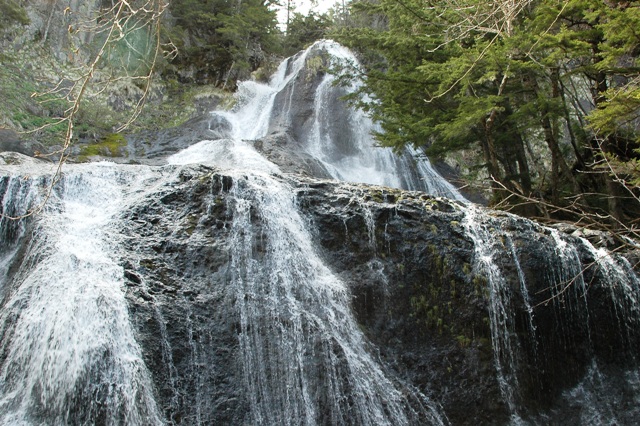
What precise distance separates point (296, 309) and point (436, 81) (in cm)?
534

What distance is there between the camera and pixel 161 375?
4602 mm

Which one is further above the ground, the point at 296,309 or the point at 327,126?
the point at 327,126

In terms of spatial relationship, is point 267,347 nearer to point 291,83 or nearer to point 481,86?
point 481,86

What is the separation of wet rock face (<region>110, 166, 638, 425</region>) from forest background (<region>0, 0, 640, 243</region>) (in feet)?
3.69

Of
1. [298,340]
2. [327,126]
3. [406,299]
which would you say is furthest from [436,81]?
[327,126]

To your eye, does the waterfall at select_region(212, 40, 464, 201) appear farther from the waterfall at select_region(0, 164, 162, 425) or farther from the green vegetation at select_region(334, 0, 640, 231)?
the waterfall at select_region(0, 164, 162, 425)

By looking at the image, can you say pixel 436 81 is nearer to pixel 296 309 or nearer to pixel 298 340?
pixel 296 309

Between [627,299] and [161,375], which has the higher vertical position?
[627,299]

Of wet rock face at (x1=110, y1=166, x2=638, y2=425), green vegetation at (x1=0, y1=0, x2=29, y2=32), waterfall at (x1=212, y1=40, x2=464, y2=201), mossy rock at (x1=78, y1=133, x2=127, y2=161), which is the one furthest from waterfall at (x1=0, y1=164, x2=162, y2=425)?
green vegetation at (x1=0, y1=0, x2=29, y2=32)

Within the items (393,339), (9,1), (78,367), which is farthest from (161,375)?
(9,1)

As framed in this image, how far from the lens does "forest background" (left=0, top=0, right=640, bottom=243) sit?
479 cm

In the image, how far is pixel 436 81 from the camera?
8.48 metres

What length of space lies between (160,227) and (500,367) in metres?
4.53

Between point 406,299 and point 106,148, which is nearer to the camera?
point 406,299
